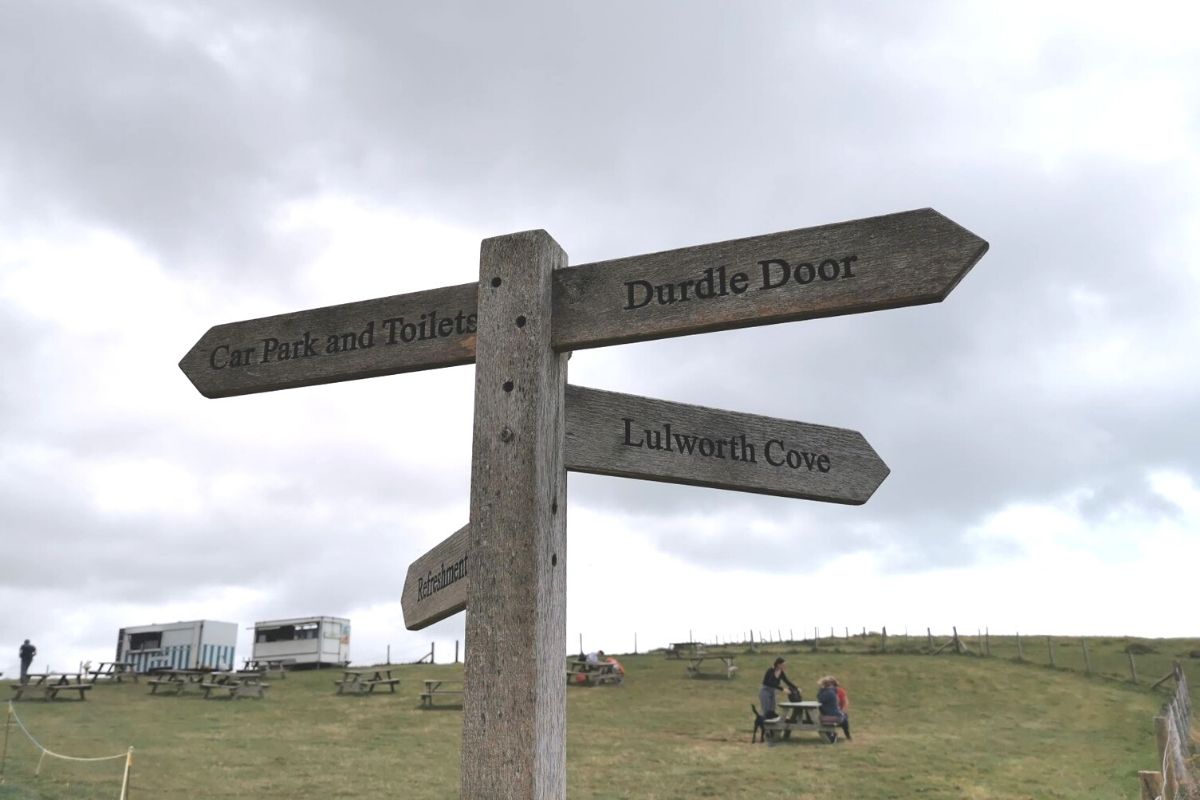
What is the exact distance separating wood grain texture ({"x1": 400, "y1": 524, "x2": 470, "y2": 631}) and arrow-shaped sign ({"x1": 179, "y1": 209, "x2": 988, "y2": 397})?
60cm

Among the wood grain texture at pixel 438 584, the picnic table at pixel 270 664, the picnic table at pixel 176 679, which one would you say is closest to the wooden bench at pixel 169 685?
the picnic table at pixel 176 679

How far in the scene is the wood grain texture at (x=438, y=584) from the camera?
2818 mm

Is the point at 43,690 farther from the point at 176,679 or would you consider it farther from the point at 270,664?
the point at 270,664

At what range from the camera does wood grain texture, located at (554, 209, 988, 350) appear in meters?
2.28

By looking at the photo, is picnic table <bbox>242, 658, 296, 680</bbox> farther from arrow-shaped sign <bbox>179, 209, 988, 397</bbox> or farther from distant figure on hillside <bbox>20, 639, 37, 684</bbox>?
arrow-shaped sign <bbox>179, 209, 988, 397</bbox>

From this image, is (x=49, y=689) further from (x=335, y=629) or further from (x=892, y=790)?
(x=892, y=790)

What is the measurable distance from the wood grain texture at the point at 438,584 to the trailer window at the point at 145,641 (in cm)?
3786

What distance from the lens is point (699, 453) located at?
2.67m

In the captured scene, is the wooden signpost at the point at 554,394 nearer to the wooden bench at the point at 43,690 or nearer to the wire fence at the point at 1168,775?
the wire fence at the point at 1168,775

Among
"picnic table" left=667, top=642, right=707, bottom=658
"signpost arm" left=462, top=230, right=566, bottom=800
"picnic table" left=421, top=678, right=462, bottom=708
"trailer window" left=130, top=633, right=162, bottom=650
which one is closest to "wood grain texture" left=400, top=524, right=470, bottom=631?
"signpost arm" left=462, top=230, right=566, bottom=800

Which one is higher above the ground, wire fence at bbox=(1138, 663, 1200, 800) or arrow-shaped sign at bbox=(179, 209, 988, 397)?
arrow-shaped sign at bbox=(179, 209, 988, 397)

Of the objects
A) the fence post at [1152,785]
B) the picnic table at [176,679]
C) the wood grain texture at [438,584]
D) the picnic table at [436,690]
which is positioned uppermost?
the wood grain texture at [438,584]

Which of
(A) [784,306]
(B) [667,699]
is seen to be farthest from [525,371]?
(B) [667,699]

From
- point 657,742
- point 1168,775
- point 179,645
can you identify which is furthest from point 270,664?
point 1168,775
